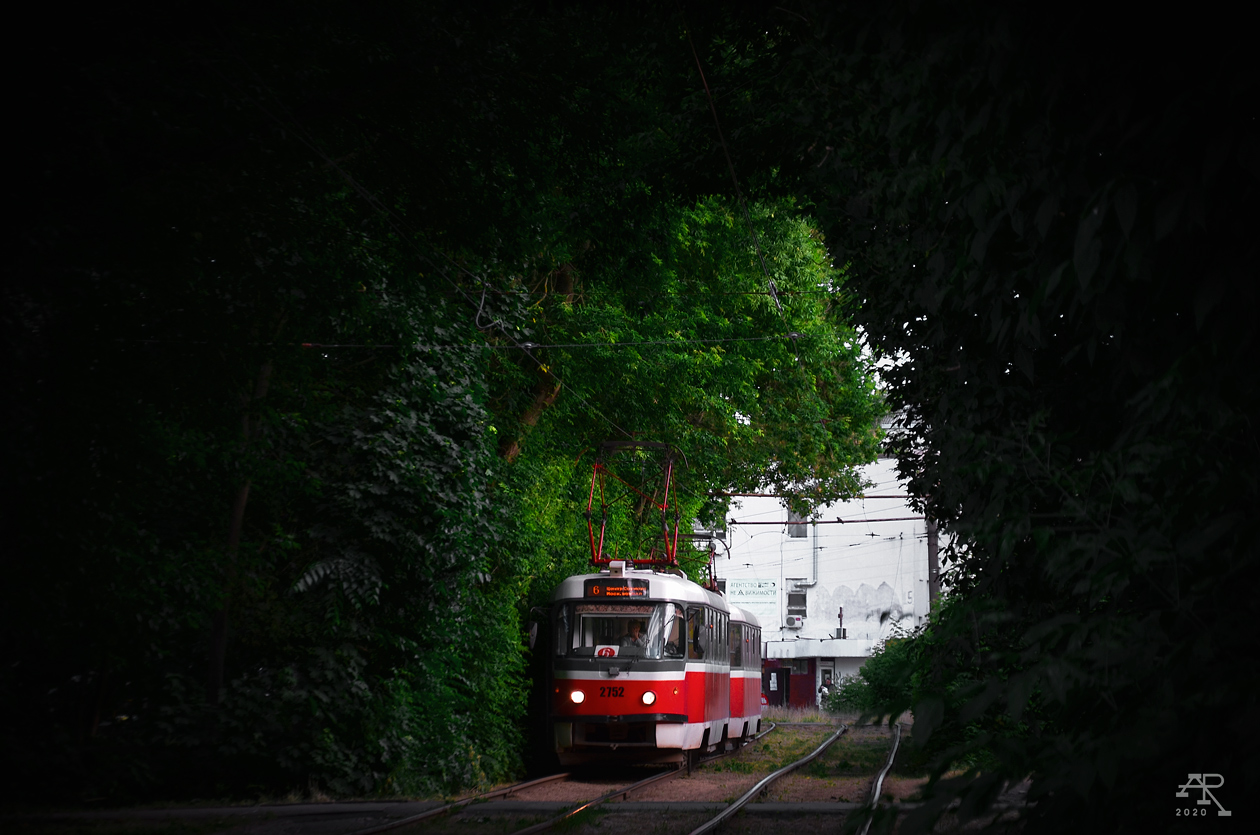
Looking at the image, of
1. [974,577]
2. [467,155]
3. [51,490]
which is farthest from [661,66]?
[51,490]

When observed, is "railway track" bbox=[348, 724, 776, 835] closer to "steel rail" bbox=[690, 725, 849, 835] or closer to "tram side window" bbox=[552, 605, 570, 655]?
"steel rail" bbox=[690, 725, 849, 835]

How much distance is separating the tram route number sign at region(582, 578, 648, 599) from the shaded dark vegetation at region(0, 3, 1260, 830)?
1.16 metres

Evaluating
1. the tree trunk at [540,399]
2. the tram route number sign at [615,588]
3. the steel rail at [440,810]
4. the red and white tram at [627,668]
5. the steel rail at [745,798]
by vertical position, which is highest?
the tree trunk at [540,399]

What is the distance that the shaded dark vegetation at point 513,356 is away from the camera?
2.85m

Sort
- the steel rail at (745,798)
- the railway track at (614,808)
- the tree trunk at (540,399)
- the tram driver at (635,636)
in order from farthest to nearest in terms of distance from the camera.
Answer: the tree trunk at (540,399) < the tram driver at (635,636) < the steel rail at (745,798) < the railway track at (614,808)

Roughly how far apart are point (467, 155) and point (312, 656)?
623cm

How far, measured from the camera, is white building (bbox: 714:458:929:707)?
5078 centimetres

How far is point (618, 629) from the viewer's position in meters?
16.8

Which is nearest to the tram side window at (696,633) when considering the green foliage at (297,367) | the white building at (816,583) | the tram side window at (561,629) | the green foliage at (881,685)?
the tram side window at (561,629)

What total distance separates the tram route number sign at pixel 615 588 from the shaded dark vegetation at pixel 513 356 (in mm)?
1162

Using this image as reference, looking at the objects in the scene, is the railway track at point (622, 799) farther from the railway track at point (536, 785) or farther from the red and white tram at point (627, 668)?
the red and white tram at point (627, 668)

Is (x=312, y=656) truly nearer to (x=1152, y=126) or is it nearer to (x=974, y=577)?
(x=974, y=577)

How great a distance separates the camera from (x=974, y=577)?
8852 mm

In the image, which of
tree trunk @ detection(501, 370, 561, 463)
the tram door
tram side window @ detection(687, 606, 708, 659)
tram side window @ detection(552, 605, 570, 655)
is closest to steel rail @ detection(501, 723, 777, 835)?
tram side window @ detection(687, 606, 708, 659)
